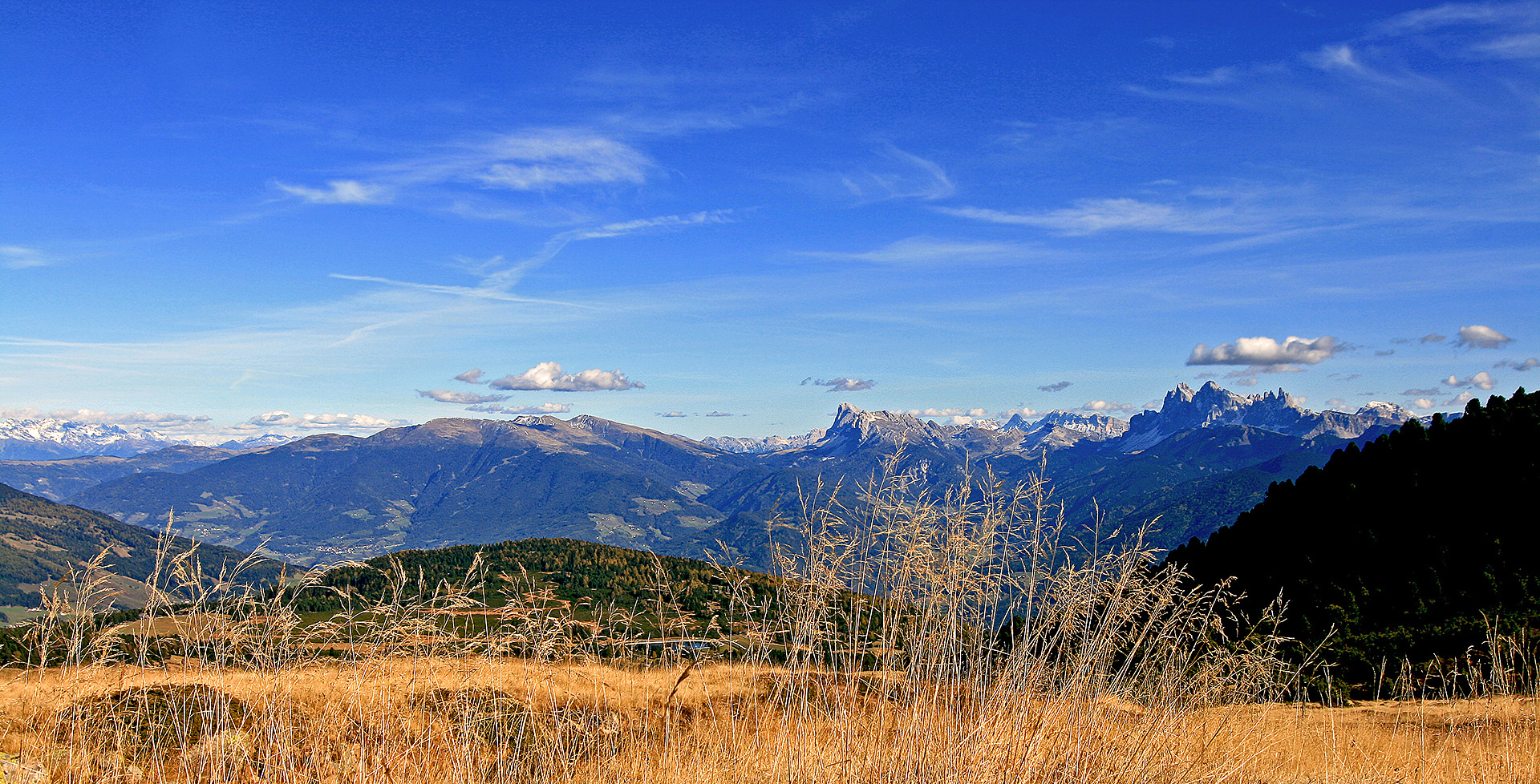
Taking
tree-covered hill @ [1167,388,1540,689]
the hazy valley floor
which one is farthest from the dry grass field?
tree-covered hill @ [1167,388,1540,689]

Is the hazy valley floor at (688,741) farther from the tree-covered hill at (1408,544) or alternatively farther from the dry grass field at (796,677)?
the tree-covered hill at (1408,544)

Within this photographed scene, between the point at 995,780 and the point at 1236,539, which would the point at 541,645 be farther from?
the point at 1236,539

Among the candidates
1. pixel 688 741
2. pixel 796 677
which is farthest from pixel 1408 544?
pixel 688 741

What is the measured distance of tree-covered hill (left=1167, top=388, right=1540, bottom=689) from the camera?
24109 mm

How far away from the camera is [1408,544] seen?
28156 mm

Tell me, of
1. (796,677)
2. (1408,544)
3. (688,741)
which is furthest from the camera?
(1408,544)

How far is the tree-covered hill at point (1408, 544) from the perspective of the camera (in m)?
24.1

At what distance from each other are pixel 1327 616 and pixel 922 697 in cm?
Answer: 2666

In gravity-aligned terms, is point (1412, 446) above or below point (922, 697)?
above

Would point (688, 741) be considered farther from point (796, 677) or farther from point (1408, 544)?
point (1408, 544)

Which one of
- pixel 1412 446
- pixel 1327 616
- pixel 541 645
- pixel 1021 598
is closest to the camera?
pixel 541 645

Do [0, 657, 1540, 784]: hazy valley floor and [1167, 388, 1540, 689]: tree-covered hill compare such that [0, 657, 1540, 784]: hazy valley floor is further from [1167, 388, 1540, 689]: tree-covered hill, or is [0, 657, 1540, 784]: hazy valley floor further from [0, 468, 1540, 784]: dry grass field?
[1167, 388, 1540, 689]: tree-covered hill

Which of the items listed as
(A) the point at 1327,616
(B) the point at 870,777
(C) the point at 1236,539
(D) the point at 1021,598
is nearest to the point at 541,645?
(B) the point at 870,777

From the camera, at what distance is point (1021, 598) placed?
263 inches
